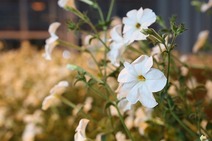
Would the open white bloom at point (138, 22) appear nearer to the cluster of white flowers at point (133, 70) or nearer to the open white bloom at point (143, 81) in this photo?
the cluster of white flowers at point (133, 70)

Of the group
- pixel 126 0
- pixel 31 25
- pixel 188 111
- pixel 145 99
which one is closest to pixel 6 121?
pixel 188 111

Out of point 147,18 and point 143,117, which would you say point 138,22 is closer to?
point 147,18

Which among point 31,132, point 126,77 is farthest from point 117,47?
point 31,132

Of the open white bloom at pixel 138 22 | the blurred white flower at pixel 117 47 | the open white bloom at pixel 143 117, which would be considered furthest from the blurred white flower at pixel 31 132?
the open white bloom at pixel 138 22

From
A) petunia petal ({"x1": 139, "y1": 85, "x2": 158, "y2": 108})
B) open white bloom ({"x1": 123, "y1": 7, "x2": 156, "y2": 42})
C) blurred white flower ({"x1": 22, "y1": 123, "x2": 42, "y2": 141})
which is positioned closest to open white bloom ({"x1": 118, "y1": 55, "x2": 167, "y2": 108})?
petunia petal ({"x1": 139, "y1": 85, "x2": 158, "y2": 108})

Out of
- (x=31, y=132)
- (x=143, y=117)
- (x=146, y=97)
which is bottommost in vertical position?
(x=146, y=97)

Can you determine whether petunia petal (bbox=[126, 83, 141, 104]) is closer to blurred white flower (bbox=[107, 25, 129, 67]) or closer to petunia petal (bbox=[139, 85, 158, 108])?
petunia petal (bbox=[139, 85, 158, 108])
